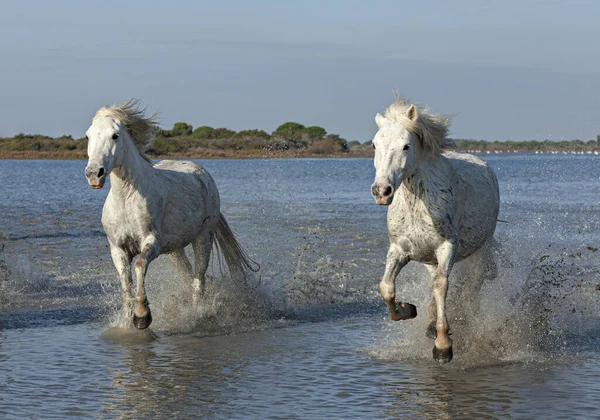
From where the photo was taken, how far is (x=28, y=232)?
64.3 feet

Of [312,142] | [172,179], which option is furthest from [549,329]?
[312,142]

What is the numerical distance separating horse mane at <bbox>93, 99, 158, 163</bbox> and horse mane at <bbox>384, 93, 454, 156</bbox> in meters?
2.80

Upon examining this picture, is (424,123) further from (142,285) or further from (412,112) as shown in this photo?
(142,285)

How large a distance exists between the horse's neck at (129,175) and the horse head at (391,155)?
9.02ft

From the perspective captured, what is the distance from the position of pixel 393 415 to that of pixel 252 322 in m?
3.86

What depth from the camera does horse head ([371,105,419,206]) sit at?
695cm

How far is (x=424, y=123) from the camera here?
7773 millimetres

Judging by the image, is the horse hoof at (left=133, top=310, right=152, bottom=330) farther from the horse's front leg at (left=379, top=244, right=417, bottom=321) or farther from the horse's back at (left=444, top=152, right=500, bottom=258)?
the horse's back at (left=444, top=152, right=500, bottom=258)

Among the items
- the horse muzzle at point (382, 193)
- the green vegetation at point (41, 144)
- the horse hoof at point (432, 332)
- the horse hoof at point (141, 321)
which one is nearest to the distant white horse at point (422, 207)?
the horse hoof at point (432, 332)

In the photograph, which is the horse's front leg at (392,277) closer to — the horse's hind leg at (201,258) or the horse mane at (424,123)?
the horse mane at (424,123)

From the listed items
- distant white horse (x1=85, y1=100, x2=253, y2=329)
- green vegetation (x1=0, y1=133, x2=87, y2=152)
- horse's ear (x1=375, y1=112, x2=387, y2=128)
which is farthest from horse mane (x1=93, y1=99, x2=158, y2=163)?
green vegetation (x1=0, y1=133, x2=87, y2=152)

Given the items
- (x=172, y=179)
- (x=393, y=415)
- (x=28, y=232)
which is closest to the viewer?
(x=393, y=415)

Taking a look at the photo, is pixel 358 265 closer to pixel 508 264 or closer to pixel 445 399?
pixel 508 264

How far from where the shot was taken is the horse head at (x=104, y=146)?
8312 mm
